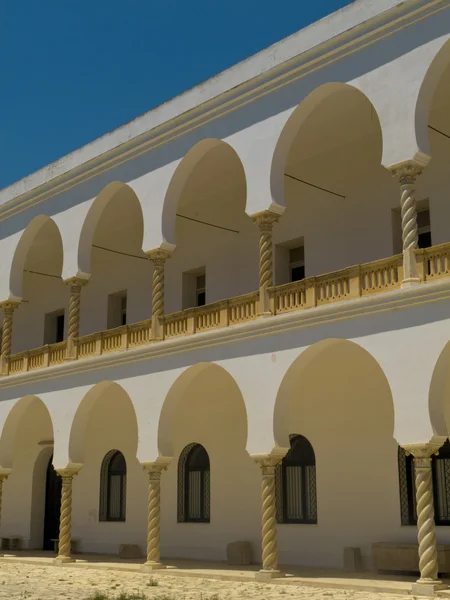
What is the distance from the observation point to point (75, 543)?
22.2 m

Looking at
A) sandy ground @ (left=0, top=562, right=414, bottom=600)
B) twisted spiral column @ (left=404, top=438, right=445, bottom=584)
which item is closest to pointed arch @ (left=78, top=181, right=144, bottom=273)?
sandy ground @ (left=0, top=562, right=414, bottom=600)

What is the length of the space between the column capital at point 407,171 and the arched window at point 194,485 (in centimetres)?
876

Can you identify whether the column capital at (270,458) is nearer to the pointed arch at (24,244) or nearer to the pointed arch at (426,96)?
the pointed arch at (426,96)

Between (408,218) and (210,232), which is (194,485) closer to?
(210,232)

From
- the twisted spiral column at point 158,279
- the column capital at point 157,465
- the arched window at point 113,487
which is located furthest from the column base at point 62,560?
the twisted spiral column at point 158,279

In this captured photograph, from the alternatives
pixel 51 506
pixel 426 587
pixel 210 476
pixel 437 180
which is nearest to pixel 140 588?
pixel 426 587

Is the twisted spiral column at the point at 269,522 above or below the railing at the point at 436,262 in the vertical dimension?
below

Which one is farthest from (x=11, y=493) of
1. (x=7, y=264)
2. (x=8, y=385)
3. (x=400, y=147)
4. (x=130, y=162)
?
(x=400, y=147)

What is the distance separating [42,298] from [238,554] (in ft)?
Answer: 38.3

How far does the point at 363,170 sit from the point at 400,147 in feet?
13.2

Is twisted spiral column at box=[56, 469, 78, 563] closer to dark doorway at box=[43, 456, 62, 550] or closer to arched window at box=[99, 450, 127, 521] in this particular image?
arched window at box=[99, 450, 127, 521]

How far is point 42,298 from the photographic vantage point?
85.8ft

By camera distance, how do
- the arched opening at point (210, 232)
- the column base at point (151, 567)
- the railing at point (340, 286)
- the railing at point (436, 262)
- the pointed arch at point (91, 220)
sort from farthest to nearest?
the pointed arch at point (91, 220)
the arched opening at point (210, 232)
the column base at point (151, 567)
the railing at point (340, 286)
the railing at point (436, 262)

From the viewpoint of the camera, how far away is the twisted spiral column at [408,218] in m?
12.9
